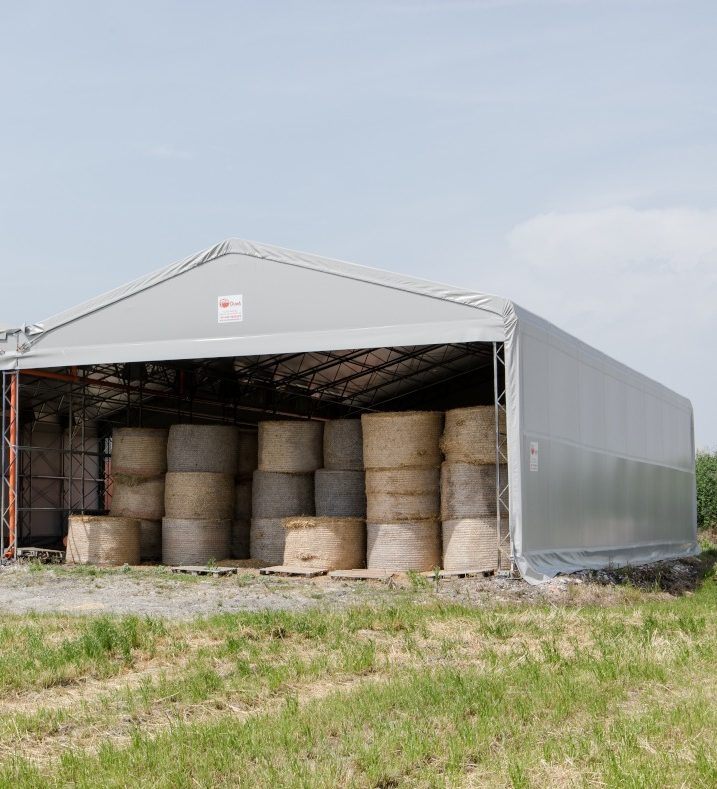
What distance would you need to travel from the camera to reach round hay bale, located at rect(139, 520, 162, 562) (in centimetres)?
1791

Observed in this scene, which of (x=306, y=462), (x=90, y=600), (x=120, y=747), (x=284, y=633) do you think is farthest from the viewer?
(x=306, y=462)

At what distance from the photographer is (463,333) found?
45.2 ft

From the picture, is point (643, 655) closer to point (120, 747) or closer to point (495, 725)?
point (495, 725)

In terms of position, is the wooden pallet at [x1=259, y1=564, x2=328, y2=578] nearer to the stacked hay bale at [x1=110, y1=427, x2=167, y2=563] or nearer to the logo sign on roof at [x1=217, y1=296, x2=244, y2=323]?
the logo sign on roof at [x1=217, y1=296, x2=244, y2=323]

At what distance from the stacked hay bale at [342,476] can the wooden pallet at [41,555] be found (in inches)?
174

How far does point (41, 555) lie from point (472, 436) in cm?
771

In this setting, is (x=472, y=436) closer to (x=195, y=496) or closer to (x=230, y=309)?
(x=230, y=309)

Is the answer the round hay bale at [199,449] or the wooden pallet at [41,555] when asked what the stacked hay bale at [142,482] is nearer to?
the round hay bale at [199,449]

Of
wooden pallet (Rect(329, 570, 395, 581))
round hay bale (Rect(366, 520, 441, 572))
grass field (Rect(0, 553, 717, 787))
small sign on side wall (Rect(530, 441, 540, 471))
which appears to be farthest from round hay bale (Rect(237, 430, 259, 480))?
grass field (Rect(0, 553, 717, 787))

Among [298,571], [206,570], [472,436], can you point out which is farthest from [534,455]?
[206,570]

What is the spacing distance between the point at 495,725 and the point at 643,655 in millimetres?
2437

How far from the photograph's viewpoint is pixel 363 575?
560 inches

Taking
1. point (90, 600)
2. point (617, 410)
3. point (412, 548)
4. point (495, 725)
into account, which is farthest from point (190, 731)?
point (617, 410)

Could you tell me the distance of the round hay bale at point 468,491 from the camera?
48.1 ft
